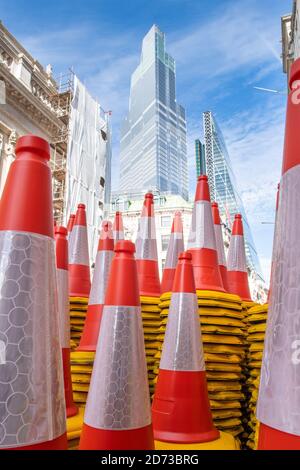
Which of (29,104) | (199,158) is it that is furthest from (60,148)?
(199,158)

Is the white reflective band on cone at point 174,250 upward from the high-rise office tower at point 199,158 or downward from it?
downward

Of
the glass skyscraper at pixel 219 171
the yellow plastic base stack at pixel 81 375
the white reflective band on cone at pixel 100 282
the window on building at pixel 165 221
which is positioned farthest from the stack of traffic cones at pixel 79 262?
the glass skyscraper at pixel 219 171

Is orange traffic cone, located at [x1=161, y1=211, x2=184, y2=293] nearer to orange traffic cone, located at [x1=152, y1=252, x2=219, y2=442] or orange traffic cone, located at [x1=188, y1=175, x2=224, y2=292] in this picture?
orange traffic cone, located at [x1=188, y1=175, x2=224, y2=292]

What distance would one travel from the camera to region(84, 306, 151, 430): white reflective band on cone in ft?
5.74

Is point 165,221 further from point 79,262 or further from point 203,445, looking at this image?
point 203,445

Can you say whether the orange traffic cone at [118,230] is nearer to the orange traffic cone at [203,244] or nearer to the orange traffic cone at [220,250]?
the orange traffic cone at [220,250]

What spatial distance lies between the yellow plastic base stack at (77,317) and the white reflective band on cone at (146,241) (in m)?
0.90

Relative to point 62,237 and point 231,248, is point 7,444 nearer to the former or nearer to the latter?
point 62,237

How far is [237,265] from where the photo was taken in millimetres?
5066

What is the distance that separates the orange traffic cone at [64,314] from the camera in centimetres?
251

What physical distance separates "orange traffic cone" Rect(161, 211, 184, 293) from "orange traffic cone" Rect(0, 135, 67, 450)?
9.86 feet

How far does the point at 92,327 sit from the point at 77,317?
55 cm

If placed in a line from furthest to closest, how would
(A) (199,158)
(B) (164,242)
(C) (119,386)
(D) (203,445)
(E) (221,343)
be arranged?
1. (A) (199,158)
2. (B) (164,242)
3. (E) (221,343)
4. (D) (203,445)
5. (C) (119,386)

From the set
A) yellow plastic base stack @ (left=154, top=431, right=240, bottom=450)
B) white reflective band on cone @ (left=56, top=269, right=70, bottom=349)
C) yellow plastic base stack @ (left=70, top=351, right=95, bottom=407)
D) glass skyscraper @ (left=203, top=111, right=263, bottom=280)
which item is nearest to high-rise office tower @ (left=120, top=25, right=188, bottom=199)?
glass skyscraper @ (left=203, top=111, right=263, bottom=280)
